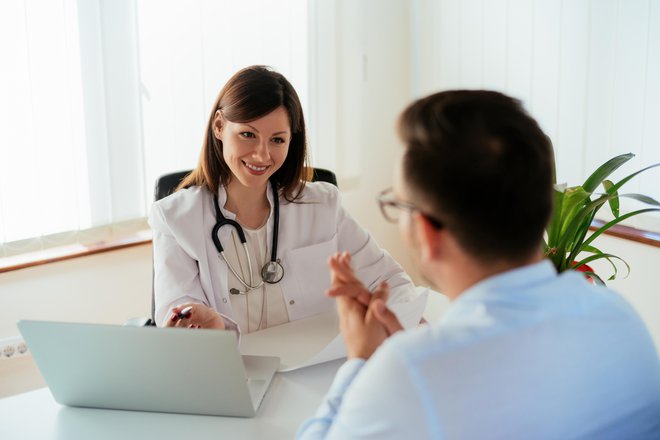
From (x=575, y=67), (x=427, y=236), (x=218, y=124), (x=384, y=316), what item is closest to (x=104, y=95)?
(x=218, y=124)

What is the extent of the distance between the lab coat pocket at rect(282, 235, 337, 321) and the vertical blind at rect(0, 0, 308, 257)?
116 centimetres

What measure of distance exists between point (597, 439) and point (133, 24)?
7.94 ft

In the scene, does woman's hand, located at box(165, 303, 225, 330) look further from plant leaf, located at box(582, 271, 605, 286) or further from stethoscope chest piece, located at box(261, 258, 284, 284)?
plant leaf, located at box(582, 271, 605, 286)

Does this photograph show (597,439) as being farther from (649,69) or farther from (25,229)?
(25,229)

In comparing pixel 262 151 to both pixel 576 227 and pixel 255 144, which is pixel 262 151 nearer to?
pixel 255 144

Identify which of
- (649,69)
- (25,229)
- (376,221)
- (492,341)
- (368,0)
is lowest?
(376,221)

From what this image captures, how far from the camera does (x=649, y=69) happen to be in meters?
2.49

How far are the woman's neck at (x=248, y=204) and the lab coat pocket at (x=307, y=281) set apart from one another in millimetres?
135

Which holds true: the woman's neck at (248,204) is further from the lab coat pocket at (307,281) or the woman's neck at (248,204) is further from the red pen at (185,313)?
the red pen at (185,313)

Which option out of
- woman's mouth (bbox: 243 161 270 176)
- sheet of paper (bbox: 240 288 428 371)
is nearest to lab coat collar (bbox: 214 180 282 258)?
woman's mouth (bbox: 243 161 270 176)

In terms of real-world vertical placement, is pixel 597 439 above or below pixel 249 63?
below

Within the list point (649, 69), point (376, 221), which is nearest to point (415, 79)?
point (376, 221)

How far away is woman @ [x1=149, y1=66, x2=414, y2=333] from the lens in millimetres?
1948

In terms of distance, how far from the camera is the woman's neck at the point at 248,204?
2068 millimetres
